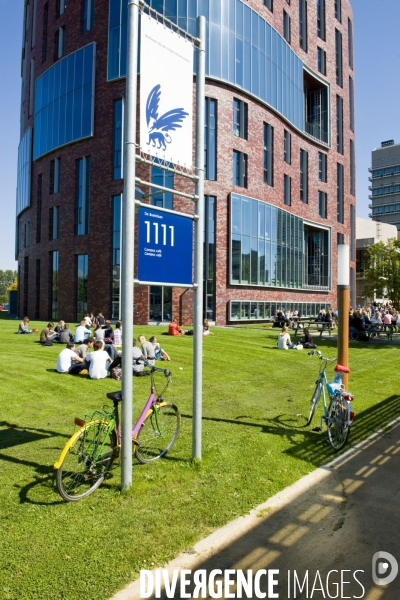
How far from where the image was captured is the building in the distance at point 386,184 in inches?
5064

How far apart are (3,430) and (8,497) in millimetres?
2775

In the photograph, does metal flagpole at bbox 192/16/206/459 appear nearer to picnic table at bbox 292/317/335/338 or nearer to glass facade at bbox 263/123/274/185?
picnic table at bbox 292/317/335/338

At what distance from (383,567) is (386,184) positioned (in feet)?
459

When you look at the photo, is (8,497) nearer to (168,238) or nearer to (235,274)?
(168,238)

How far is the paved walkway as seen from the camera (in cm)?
383

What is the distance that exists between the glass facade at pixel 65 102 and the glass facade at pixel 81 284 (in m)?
8.83

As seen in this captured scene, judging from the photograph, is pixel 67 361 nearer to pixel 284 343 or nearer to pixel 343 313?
pixel 343 313

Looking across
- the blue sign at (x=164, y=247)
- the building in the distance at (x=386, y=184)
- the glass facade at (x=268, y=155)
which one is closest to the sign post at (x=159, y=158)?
the blue sign at (x=164, y=247)

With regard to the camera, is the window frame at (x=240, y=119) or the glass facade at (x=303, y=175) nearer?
the window frame at (x=240, y=119)

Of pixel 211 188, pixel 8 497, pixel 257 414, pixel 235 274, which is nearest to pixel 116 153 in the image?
pixel 211 188

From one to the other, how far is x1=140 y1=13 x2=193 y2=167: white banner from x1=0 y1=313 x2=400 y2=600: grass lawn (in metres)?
4.11

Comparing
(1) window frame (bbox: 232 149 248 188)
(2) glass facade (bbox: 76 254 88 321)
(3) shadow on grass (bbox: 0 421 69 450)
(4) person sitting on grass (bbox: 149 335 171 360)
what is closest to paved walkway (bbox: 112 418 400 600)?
(3) shadow on grass (bbox: 0 421 69 450)

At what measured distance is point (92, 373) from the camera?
11.9m

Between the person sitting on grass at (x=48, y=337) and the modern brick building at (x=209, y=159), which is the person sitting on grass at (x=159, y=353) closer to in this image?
the person sitting on grass at (x=48, y=337)
